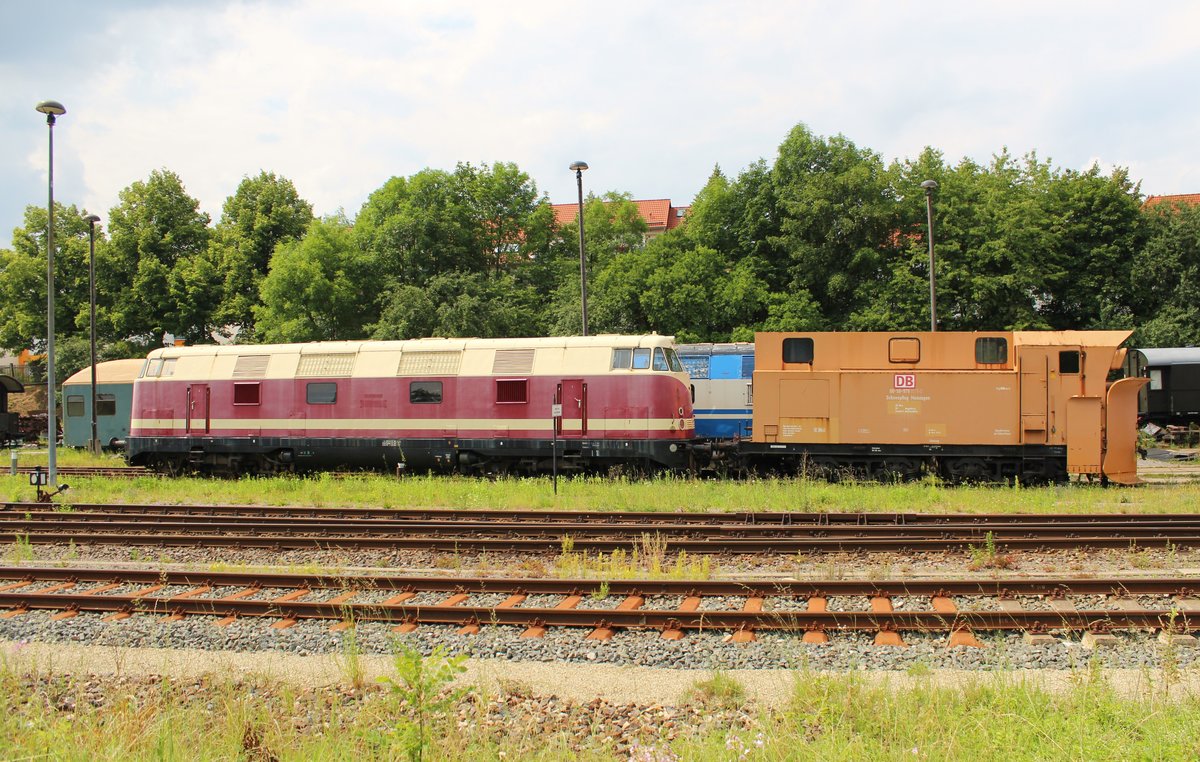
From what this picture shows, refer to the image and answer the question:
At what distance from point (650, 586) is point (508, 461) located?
10.5 meters

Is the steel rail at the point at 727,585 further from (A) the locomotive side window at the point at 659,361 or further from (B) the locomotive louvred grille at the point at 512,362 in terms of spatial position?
(B) the locomotive louvred grille at the point at 512,362

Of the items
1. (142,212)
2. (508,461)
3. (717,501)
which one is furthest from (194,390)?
(142,212)

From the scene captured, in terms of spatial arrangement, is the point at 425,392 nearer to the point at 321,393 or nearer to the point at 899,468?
the point at 321,393

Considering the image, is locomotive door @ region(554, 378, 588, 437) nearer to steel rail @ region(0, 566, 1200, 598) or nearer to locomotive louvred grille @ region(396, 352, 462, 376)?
locomotive louvred grille @ region(396, 352, 462, 376)

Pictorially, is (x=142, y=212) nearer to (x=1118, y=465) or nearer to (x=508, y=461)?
(x=508, y=461)

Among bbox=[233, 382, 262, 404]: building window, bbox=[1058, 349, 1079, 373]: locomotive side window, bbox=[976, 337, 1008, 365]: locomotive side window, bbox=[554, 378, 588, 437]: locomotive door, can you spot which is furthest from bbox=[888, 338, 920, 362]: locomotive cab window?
bbox=[233, 382, 262, 404]: building window

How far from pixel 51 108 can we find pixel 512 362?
12101 mm

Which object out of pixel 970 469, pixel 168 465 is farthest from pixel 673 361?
pixel 168 465

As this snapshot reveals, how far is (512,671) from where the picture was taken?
6965 mm

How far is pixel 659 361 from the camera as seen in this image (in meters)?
18.2

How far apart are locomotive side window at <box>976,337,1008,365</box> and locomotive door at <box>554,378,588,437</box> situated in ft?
28.4

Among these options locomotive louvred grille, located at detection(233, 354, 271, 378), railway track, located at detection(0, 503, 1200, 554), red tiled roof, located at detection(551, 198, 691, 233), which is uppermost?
red tiled roof, located at detection(551, 198, 691, 233)

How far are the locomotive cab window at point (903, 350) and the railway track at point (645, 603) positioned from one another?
8974 mm

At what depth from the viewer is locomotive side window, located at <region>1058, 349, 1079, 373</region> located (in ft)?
56.4
